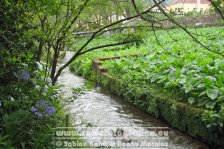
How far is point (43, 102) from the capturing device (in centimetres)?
291

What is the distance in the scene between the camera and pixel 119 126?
227 inches

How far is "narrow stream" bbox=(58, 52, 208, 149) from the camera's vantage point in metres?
4.32

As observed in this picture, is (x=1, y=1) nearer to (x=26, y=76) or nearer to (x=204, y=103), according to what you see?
(x=26, y=76)

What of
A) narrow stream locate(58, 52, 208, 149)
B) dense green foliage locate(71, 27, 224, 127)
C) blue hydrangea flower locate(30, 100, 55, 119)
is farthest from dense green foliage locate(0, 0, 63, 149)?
dense green foliage locate(71, 27, 224, 127)

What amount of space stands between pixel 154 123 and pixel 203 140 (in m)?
1.46

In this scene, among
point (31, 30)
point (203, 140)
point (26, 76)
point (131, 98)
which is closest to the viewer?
point (26, 76)

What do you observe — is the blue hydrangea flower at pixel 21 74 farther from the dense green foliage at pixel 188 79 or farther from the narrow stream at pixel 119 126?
the dense green foliage at pixel 188 79

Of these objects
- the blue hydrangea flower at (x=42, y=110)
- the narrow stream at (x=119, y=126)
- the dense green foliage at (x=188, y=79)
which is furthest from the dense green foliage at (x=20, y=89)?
the dense green foliage at (x=188, y=79)

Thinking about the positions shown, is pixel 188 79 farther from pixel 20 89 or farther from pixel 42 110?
pixel 42 110

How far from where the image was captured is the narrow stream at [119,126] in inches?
170

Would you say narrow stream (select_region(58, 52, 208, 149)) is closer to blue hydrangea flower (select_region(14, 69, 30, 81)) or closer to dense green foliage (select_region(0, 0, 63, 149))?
dense green foliage (select_region(0, 0, 63, 149))

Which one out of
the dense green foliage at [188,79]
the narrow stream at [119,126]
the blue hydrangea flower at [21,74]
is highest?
the blue hydrangea flower at [21,74]

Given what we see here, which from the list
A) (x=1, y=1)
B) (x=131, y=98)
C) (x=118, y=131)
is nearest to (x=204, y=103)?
(x=118, y=131)

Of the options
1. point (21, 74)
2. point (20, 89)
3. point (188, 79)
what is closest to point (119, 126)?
point (188, 79)
